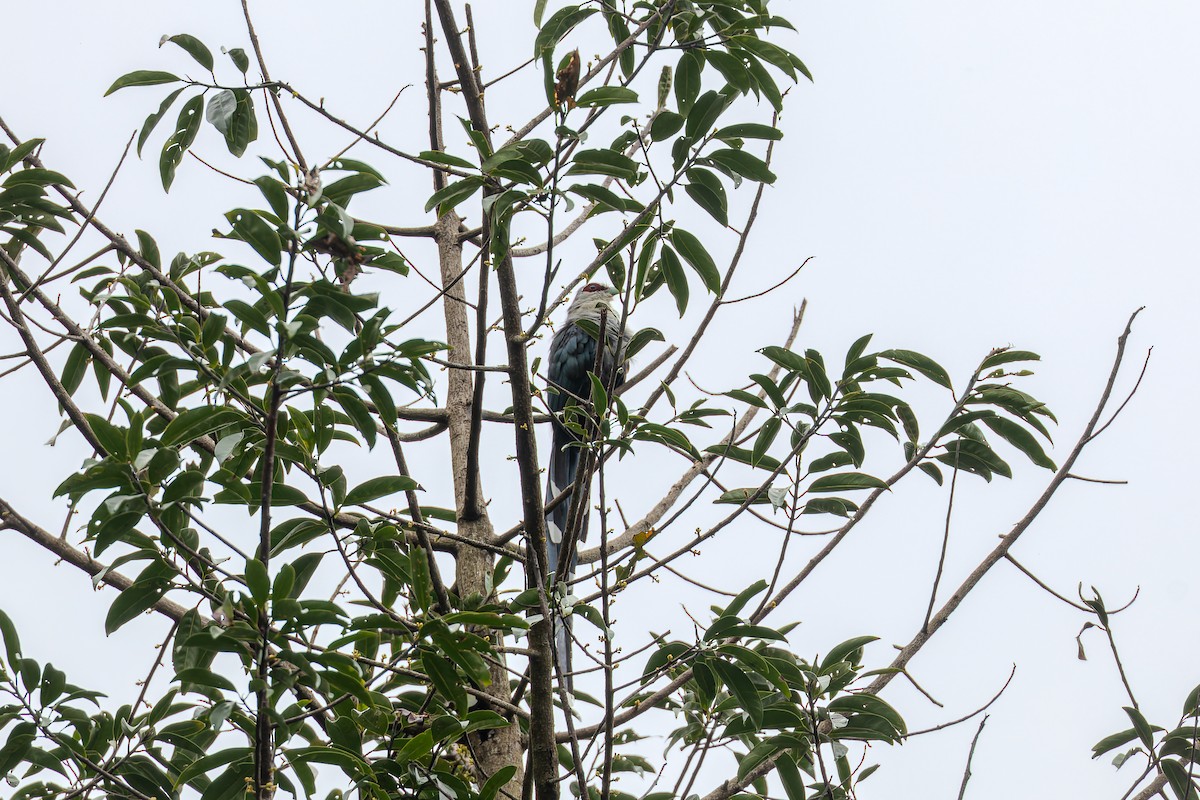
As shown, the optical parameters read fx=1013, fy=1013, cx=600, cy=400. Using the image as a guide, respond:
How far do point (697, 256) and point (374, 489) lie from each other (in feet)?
2.28

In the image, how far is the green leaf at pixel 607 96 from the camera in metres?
1.54

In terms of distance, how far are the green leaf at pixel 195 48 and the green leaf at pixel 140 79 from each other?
6 centimetres

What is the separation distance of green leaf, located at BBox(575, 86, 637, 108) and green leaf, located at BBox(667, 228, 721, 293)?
31 centimetres

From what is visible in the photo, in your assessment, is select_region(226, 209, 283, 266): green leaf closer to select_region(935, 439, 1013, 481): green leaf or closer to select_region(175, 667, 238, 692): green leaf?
select_region(175, 667, 238, 692): green leaf

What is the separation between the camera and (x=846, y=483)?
6.40ft

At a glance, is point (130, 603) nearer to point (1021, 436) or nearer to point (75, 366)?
point (75, 366)

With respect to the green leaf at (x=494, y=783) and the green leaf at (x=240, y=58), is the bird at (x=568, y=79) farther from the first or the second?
the green leaf at (x=494, y=783)

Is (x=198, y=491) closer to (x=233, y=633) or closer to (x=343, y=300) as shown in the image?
(x=233, y=633)

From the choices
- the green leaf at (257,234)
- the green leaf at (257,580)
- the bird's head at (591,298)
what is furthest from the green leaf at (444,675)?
the bird's head at (591,298)

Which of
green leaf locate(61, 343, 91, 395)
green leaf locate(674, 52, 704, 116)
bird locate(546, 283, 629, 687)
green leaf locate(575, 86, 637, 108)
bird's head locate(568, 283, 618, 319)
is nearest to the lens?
green leaf locate(575, 86, 637, 108)

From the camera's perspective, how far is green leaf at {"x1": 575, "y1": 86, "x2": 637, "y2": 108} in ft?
5.07

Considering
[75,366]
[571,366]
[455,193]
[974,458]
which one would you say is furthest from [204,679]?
[571,366]

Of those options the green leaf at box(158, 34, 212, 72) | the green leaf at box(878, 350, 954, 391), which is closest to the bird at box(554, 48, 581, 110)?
the green leaf at box(158, 34, 212, 72)

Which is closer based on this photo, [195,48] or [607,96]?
[607,96]
